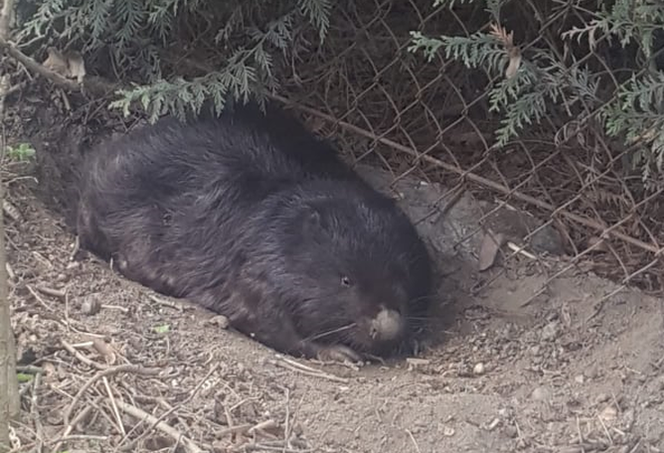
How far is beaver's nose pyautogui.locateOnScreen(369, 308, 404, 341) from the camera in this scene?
4164mm

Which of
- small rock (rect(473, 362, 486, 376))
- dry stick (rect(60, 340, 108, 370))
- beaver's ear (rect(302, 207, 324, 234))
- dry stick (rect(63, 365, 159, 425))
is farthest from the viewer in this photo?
beaver's ear (rect(302, 207, 324, 234))

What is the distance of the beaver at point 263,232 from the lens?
168 inches

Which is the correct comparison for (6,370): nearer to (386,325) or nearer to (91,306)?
(91,306)

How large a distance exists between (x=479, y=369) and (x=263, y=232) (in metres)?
1.10

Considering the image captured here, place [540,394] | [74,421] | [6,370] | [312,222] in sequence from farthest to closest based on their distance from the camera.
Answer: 1. [312,222]
2. [540,394]
3. [74,421]
4. [6,370]

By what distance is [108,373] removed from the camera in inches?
128

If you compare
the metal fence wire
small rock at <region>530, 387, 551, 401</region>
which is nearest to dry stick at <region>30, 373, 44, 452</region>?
small rock at <region>530, 387, 551, 401</region>

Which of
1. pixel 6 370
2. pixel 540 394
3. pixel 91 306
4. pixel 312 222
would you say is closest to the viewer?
pixel 6 370

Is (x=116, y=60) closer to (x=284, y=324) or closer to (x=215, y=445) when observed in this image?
(x=284, y=324)

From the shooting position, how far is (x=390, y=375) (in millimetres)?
4129

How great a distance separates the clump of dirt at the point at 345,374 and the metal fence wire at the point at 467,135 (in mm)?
182

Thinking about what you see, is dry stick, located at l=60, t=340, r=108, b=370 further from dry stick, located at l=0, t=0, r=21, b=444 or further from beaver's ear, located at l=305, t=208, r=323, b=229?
beaver's ear, located at l=305, t=208, r=323, b=229

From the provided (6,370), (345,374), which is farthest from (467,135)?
(6,370)

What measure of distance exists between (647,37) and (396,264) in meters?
1.43
